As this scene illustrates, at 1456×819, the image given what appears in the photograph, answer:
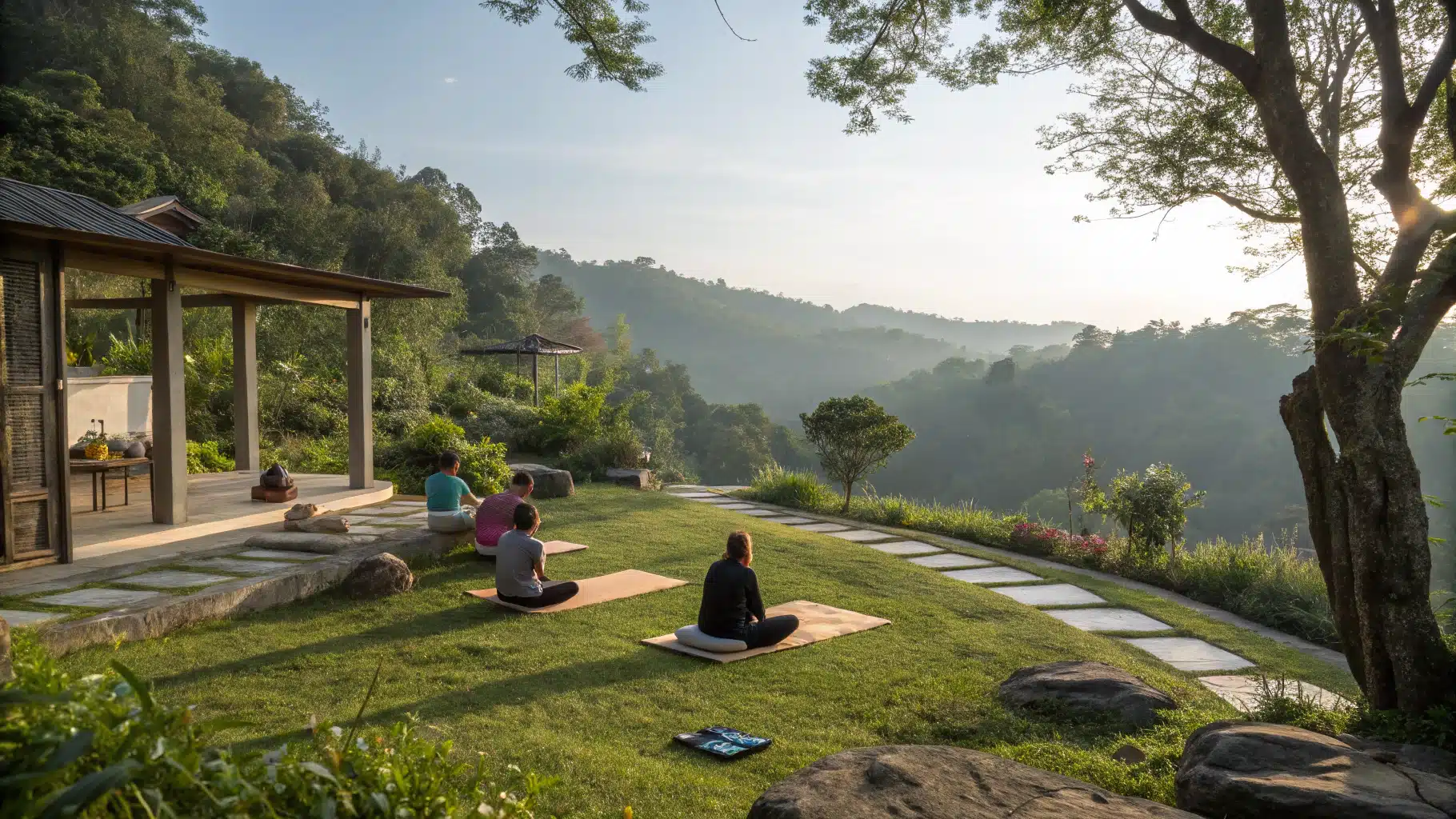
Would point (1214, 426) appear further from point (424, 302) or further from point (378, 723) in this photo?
point (378, 723)

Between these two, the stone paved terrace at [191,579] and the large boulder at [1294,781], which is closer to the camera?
the large boulder at [1294,781]

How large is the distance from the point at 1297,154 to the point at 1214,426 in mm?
47099

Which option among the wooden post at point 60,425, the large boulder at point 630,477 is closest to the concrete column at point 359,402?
the wooden post at point 60,425

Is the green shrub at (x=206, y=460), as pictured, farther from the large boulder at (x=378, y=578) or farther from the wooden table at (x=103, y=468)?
the large boulder at (x=378, y=578)

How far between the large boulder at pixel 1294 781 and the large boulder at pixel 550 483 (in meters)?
9.91

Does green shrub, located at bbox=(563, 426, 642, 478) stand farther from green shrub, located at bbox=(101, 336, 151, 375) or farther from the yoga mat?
green shrub, located at bbox=(101, 336, 151, 375)

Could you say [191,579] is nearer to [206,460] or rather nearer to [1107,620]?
[206,460]

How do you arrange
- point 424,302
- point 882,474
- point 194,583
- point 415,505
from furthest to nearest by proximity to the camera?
point 882,474
point 424,302
point 415,505
point 194,583

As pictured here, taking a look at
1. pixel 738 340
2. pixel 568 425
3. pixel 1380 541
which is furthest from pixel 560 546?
pixel 738 340

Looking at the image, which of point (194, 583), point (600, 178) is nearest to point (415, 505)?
point (194, 583)

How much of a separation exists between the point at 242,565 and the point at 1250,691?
7.30 metres

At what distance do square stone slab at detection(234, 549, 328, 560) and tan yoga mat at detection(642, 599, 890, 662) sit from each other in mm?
3126

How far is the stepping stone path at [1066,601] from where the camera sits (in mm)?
6191

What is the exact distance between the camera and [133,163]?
22250mm
